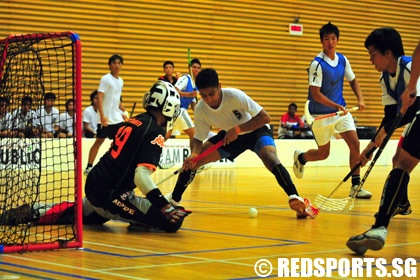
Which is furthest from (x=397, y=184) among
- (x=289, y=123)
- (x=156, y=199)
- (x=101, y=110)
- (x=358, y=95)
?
(x=289, y=123)

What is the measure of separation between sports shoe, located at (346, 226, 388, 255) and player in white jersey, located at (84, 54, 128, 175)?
891 cm

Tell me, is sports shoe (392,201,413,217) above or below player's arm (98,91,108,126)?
below

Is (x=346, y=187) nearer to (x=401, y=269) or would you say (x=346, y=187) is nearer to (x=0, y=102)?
(x=0, y=102)

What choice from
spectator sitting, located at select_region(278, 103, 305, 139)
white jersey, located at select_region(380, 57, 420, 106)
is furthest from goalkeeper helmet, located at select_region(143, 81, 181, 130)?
spectator sitting, located at select_region(278, 103, 305, 139)

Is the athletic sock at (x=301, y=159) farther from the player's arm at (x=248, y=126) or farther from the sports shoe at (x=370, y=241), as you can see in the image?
the sports shoe at (x=370, y=241)

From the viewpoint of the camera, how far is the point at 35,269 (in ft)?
14.3

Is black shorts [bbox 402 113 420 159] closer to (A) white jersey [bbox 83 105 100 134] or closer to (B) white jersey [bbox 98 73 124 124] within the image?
(B) white jersey [bbox 98 73 124 124]

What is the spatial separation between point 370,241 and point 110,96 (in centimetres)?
944

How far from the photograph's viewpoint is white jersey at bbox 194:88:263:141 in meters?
7.36

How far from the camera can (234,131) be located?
730 centimetres

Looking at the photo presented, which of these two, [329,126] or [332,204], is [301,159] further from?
[332,204]

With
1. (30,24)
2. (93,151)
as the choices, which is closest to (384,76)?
(93,151)

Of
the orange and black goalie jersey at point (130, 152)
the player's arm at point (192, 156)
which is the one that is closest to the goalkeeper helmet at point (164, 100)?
the orange and black goalie jersey at point (130, 152)

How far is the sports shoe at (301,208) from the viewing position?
23.1 ft
